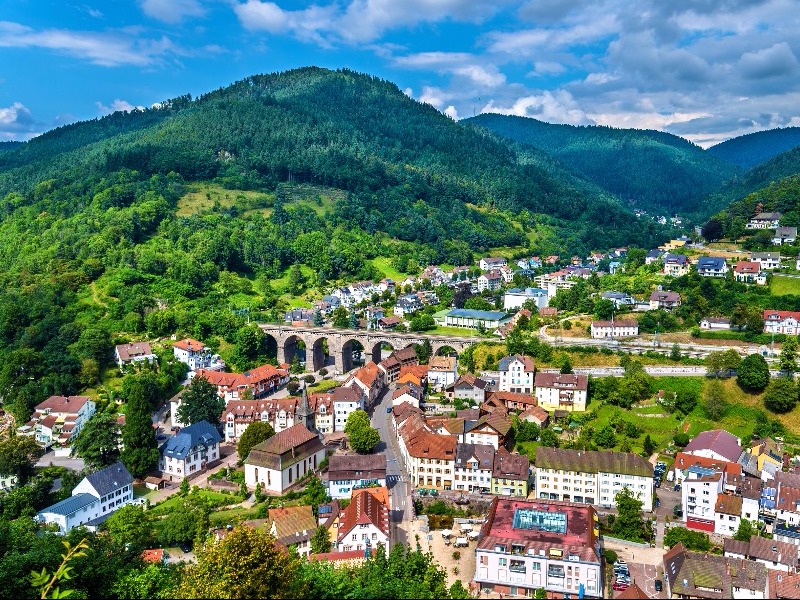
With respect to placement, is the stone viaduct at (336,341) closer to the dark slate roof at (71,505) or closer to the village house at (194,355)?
the village house at (194,355)

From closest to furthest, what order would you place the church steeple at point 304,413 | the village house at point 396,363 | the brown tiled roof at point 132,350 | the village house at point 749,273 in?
the church steeple at point 304,413, the village house at point 396,363, the brown tiled roof at point 132,350, the village house at point 749,273

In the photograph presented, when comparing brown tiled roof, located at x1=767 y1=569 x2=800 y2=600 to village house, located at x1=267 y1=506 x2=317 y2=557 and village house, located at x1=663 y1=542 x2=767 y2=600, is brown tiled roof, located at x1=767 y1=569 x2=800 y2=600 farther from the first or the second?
village house, located at x1=267 y1=506 x2=317 y2=557

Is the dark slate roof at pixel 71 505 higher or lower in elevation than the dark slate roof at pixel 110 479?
lower

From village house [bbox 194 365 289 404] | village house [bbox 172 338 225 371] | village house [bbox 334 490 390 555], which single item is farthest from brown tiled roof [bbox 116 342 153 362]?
village house [bbox 334 490 390 555]

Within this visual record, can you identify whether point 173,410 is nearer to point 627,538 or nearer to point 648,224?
point 627,538

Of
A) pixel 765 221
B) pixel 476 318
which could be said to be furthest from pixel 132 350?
pixel 765 221

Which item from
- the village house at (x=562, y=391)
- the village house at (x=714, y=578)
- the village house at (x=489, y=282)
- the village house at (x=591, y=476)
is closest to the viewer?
the village house at (x=714, y=578)

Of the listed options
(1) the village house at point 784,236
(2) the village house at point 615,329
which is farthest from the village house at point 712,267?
(2) the village house at point 615,329
